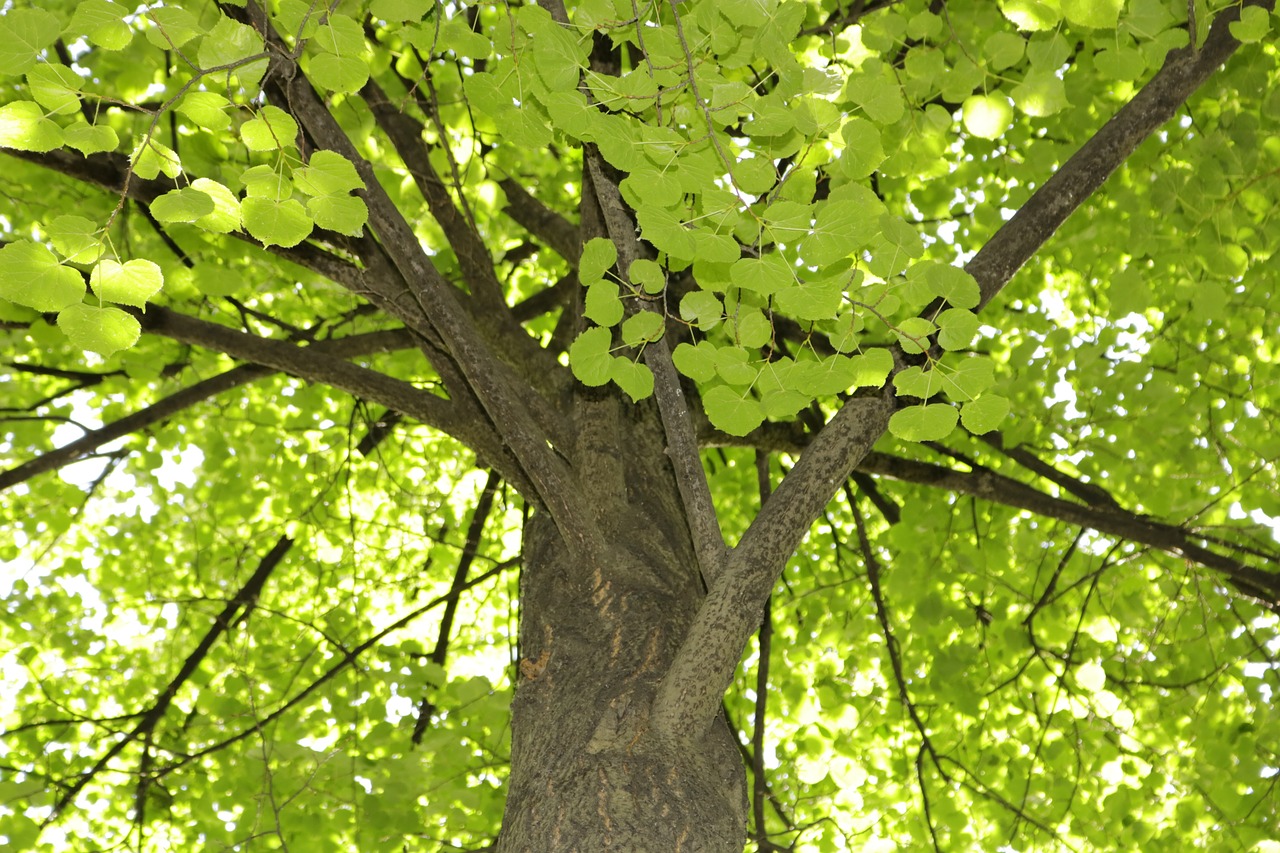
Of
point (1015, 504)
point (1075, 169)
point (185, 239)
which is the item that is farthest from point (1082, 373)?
point (185, 239)

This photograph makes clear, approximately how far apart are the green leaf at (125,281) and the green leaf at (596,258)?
73 cm

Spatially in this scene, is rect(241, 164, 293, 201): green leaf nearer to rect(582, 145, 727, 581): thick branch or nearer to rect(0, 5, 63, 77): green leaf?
rect(0, 5, 63, 77): green leaf

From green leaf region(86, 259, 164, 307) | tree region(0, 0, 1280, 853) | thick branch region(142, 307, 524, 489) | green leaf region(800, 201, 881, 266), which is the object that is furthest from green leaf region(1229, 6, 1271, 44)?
green leaf region(86, 259, 164, 307)

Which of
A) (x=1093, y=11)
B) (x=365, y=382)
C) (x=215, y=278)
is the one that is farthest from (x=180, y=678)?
(x=1093, y=11)

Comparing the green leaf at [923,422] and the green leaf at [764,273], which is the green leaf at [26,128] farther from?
the green leaf at [923,422]

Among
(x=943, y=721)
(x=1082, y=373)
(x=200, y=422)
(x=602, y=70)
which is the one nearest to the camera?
(x=602, y=70)

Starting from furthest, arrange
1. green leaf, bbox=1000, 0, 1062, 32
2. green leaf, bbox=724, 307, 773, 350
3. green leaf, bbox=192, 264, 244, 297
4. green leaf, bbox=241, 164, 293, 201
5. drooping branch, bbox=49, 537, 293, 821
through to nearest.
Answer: drooping branch, bbox=49, 537, 293, 821, green leaf, bbox=192, 264, 244, 297, green leaf, bbox=1000, 0, 1062, 32, green leaf, bbox=724, 307, 773, 350, green leaf, bbox=241, 164, 293, 201

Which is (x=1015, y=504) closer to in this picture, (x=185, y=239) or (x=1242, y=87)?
(x=1242, y=87)

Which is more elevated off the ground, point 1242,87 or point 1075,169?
point 1242,87

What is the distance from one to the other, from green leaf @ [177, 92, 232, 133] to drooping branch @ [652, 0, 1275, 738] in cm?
115

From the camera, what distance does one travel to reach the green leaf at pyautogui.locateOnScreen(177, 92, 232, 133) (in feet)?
4.51

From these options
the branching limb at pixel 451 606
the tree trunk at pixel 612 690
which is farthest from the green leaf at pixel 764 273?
the branching limb at pixel 451 606

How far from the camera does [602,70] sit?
7.38 ft

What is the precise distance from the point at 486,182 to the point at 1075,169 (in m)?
1.95
